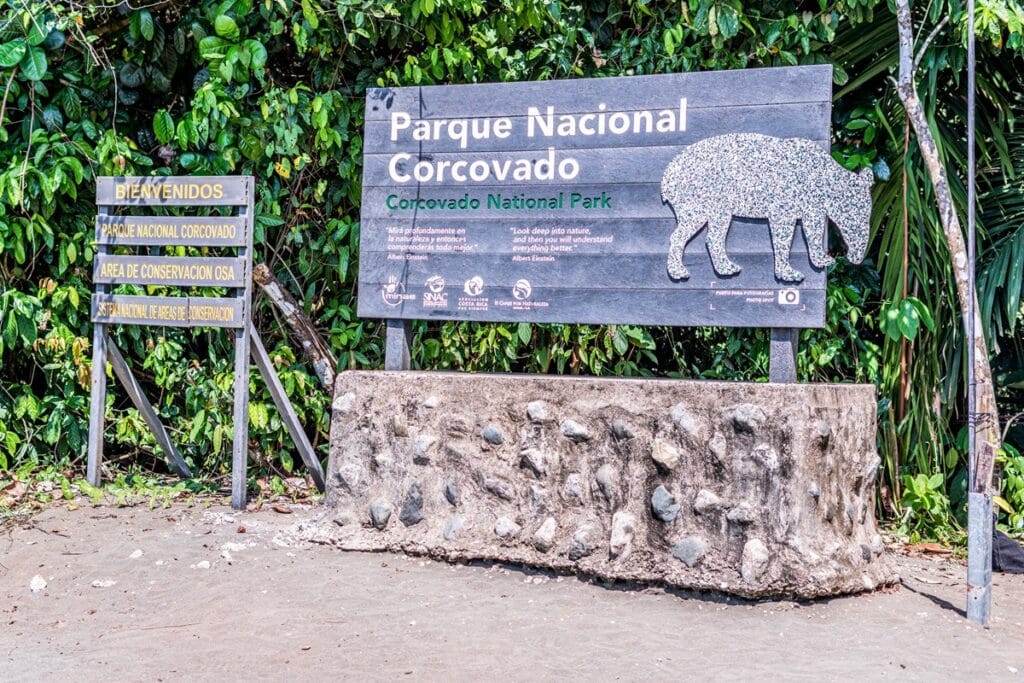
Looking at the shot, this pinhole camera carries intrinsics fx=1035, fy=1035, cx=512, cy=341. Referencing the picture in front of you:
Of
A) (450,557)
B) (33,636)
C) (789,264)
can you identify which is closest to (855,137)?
(789,264)

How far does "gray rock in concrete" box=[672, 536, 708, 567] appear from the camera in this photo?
4691mm

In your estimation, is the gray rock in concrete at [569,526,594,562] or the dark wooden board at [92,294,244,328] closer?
the gray rock in concrete at [569,526,594,562]

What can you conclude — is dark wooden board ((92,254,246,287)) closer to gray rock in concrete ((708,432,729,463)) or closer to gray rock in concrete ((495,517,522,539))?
gray rock in concrete ((495,517,522,539))

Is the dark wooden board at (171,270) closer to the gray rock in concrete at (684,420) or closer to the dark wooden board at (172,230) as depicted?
the dark wooden board at (172,230)

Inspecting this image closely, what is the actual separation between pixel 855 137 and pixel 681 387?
8.05ft

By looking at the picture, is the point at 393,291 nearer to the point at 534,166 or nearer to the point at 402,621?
the point at 534,166

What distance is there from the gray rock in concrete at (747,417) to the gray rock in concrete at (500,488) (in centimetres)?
114

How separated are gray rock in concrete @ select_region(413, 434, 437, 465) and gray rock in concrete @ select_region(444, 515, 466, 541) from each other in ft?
1.06

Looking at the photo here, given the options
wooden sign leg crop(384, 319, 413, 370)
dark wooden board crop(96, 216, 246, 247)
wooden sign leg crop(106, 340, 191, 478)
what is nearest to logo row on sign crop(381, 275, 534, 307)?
wooden sign leg crop(384, 319, 413, 370)

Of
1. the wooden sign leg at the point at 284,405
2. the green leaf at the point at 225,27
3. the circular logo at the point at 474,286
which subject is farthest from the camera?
the green leaf at the point at 225,27

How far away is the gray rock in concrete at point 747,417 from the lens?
469cm

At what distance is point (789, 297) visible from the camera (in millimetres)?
4945

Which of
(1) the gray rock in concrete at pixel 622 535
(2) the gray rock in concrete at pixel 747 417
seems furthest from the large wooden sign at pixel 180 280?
(2) the gray rock in concrete at pixel 747 417

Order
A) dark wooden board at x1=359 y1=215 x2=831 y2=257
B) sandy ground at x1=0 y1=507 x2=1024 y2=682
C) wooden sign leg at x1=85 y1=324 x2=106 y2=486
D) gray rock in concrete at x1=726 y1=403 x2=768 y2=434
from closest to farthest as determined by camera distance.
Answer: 1. sandy ground at x1=0 y1=507 x2=1024 y2=682
2. gray rock in concrete at x1=726 y1=403 x2=768 y2=434
3. dark wooden board at x1=359 y1=215 x2=831 y2=257
4. wooden sign leg at x1=85 y1=324 x2=106 y2=486
